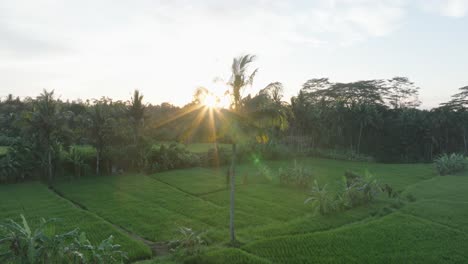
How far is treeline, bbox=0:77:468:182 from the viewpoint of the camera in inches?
447

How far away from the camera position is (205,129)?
421 inches

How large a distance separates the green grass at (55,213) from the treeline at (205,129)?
7.78 feet

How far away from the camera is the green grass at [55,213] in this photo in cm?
1081

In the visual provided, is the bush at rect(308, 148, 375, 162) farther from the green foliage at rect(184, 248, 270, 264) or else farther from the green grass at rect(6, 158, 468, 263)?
the green foliage at rect(184, 248, 270, 264)

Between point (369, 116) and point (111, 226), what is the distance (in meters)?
35.4

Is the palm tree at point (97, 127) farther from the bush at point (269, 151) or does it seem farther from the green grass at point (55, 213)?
the bush at point (269, 151)

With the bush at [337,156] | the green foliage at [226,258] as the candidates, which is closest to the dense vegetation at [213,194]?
the green foliage at [226,258]

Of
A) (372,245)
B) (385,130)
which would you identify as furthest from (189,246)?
(385,130)

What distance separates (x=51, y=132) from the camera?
773 inches

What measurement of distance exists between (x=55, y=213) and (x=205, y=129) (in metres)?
8.32

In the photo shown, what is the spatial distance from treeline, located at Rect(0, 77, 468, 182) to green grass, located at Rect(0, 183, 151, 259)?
2371 millimetres

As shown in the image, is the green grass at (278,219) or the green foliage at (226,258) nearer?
the green foliage at (226,258)

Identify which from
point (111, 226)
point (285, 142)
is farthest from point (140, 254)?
point (285, 142)

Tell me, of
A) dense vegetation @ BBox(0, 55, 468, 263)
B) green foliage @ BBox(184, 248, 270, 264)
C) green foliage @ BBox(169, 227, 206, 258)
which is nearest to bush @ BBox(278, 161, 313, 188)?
dense vegetation @ BBox(0, 55, 468, 263)
